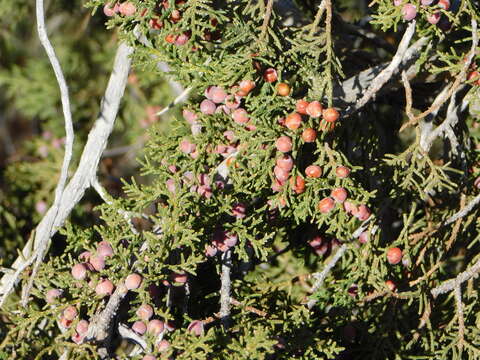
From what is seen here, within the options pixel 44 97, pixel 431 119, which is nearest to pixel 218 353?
pixel 431 119

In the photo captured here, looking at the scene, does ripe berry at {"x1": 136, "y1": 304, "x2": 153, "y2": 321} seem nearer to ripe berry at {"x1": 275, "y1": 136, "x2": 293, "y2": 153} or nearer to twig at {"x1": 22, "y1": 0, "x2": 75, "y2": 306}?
twig at {"x1": 22, "y1": 0, "x2": 75, "y2": 306}

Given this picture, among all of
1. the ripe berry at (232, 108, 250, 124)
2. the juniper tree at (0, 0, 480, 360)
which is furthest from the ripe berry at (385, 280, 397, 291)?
the ripe berry at (232, 108, 250, 124)

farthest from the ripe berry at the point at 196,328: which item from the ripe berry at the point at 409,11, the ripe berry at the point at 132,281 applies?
the ripe berry at the point at 409,11

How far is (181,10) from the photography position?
1.34 meters

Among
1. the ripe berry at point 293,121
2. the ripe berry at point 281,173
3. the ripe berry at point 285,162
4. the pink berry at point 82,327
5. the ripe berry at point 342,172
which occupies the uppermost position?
the ripe berry at point 293,121

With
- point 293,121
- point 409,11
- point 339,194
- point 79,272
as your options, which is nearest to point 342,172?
point 339,194

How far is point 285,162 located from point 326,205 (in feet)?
0.42

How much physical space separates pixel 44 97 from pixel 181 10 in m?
1.65

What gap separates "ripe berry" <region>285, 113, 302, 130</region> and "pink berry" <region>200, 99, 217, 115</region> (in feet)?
0.63

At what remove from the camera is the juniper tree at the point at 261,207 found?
128cm

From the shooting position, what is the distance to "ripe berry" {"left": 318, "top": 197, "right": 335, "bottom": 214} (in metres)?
1.30

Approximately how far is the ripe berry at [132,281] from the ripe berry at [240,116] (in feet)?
1.33

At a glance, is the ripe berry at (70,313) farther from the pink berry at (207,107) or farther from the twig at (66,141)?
the pink berry at (207,107)

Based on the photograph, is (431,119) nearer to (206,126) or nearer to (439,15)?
(439,15)
